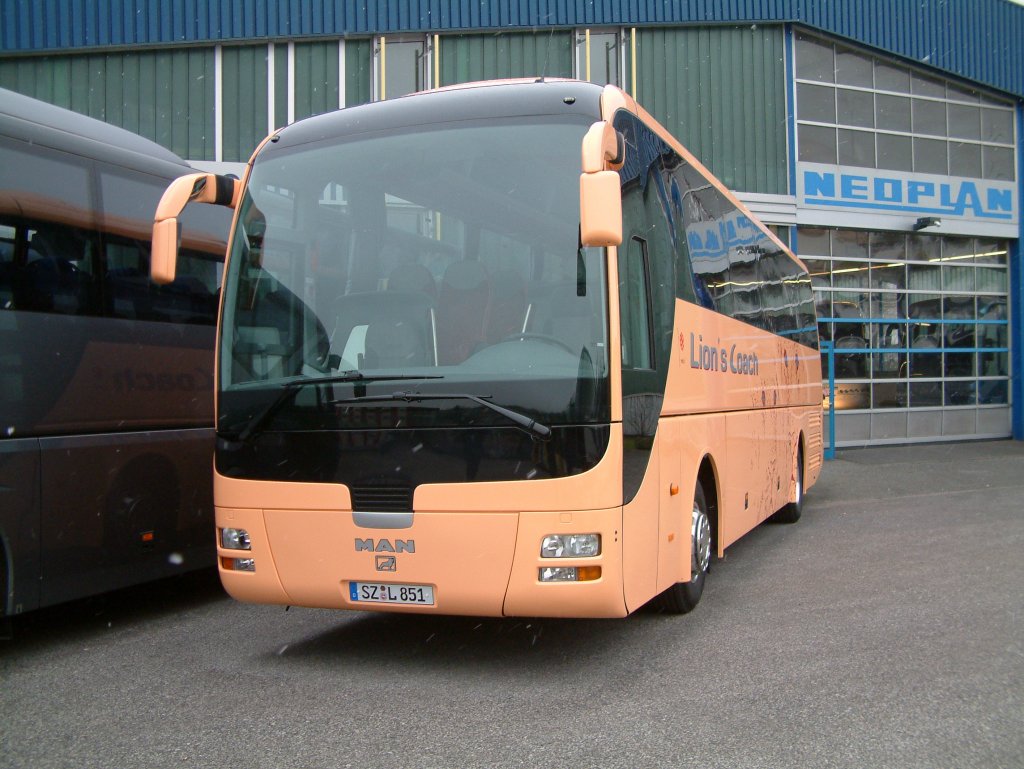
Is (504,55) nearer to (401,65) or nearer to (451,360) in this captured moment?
(401,65)

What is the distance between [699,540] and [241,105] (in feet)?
48.1

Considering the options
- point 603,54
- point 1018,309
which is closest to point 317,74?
point 603,54

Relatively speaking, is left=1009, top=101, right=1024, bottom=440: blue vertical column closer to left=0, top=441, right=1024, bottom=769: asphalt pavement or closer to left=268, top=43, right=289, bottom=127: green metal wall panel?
left=268, top=43, right=289, bottom=127: green metal wall panel

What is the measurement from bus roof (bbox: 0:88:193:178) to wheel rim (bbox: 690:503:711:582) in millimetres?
4679

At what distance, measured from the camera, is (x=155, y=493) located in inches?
282

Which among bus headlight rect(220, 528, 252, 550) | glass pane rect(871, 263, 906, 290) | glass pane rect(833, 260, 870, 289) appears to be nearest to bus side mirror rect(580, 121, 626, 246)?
bus headlight rect(220, 528, 252, 550)

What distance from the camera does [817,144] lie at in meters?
20.8

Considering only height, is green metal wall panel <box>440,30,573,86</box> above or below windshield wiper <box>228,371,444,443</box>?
above

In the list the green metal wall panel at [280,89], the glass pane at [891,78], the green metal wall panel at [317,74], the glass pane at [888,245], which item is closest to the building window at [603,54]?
the green metal wall panel at [317,74]

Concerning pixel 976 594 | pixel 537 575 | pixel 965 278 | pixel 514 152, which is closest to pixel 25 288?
pixel 514 152

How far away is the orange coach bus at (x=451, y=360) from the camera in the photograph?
5.15 m

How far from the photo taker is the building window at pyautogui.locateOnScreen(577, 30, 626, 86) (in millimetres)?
19188

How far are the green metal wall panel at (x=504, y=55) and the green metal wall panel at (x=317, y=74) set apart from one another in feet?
6.70

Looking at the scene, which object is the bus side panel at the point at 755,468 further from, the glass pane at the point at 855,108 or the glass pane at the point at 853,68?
the glass pane at the point at 853,68
